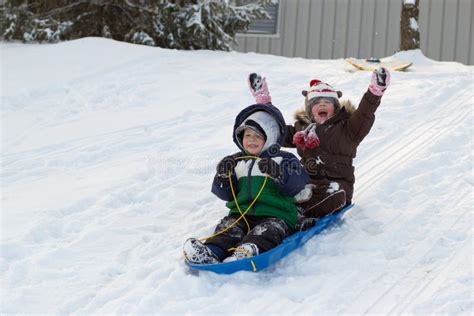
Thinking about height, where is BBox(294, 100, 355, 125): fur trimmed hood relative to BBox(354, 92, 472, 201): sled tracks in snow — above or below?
above

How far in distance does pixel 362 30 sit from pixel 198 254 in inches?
399

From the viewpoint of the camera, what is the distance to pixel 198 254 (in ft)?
10.7

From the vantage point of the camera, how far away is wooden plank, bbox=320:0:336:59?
497 inches

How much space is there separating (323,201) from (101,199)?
4.87ft

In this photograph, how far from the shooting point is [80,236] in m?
3.81

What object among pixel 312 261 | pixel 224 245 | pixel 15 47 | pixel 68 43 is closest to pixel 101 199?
pixel 224 245

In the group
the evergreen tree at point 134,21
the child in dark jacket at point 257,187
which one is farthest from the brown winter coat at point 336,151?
the evergreen tree at point 134,21

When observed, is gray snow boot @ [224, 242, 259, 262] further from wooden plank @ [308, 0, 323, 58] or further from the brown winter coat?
wooden plank @ [308, 0, 323, 58]

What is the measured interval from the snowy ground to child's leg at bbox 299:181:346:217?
17 cm

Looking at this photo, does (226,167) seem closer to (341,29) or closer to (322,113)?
(322,113)

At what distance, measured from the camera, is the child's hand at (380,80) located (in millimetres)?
3833

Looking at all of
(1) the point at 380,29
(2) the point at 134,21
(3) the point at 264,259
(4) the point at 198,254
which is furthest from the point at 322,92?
(1) the point at 380,29

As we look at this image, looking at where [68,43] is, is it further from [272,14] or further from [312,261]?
[312,261]

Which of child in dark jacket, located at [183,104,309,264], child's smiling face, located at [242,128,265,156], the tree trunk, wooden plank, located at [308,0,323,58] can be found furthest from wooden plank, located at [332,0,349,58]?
child's smiling face, located at [242,128,265,156]
